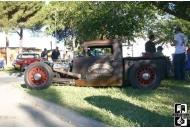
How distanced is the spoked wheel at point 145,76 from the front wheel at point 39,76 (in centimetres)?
222

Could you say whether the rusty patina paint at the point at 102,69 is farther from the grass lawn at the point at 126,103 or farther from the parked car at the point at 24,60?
the parked car at the point at 24,60

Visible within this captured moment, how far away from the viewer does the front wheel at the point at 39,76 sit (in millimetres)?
8820

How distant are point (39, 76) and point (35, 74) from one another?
0.15m

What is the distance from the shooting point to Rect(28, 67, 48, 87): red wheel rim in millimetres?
8898

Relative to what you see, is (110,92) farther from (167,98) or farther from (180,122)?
(180,122)

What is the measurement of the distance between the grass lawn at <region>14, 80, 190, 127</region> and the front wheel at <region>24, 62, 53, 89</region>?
0.29 m

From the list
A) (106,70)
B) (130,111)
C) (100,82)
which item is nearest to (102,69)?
(106,70)

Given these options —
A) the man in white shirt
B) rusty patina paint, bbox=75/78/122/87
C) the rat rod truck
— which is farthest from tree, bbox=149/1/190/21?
rusty patina paint, bbox=75/78/122/87

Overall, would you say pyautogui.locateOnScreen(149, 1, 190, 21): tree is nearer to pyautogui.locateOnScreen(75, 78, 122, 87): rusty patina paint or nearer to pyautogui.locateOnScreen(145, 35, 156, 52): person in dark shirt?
pyautogui.locateOnScreen(145, 35, 156, 52): person in dark shirt

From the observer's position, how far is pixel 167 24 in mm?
32656

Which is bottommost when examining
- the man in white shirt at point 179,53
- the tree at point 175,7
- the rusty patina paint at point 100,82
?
the rusty patina paint at point 100,82

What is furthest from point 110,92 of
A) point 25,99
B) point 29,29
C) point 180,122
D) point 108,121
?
point 29,29

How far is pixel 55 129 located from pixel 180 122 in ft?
6.01

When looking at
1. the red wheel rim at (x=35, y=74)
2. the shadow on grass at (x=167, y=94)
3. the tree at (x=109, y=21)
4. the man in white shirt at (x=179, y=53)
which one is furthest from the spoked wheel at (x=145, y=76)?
the tree at (x=109, y=21)
